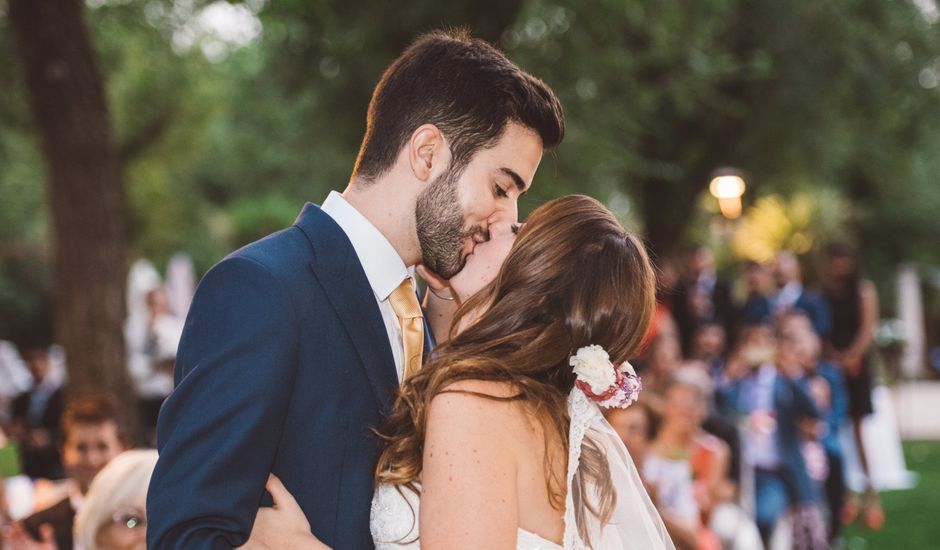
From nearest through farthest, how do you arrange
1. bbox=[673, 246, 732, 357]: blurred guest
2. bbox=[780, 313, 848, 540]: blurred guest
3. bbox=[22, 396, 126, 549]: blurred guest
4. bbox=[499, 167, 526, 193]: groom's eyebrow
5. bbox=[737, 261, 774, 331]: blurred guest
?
bbox=[499, 167, 526, 193]: groom's eyebrow, bbox=[22, 396, 126, 549]: blurred guest, bbox=[780, 313, 848, 540]: blurred guest, bbox=[737, 261, 774, 331]: blurred guest, bbox=[673, 246, 732, 357]: blurred guest

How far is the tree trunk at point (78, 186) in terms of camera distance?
23.1 feet

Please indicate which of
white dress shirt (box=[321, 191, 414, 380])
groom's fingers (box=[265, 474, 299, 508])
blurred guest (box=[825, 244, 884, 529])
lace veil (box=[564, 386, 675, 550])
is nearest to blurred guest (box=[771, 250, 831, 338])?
blurred guest (box=[825, 244, 884, 529])

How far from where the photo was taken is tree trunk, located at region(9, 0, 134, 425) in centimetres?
703

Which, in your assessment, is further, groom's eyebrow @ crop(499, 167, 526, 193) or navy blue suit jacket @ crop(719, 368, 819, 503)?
navy blue suit jacket @ crop(719, 368, 819, 503)

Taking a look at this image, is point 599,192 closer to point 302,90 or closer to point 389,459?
point 302,90

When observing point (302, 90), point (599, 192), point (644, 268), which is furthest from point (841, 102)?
point (644, 268)

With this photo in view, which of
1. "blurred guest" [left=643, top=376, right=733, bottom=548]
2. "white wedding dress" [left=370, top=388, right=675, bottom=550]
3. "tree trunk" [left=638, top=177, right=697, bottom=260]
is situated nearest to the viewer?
"white wedding dress" [left=370, top=388, right=675, bottom=550]

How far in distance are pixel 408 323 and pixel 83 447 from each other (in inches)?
143

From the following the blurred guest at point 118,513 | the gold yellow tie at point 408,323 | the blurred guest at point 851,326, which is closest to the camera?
the gold yellow tie at point 408,323

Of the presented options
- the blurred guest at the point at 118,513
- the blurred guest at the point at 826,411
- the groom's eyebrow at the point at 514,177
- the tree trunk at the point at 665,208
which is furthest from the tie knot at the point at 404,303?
the tree trunk at the point at 665,208

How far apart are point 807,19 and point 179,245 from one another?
21.6 m

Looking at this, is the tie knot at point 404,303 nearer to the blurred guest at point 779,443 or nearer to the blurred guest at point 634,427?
the blurred guest at point 634,427

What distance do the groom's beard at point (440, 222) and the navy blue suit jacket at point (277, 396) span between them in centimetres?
22

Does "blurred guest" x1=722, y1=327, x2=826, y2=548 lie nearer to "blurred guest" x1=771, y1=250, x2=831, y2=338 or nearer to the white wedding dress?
"blurred guest" x1=771, y1=250, x2=831, y2=338
